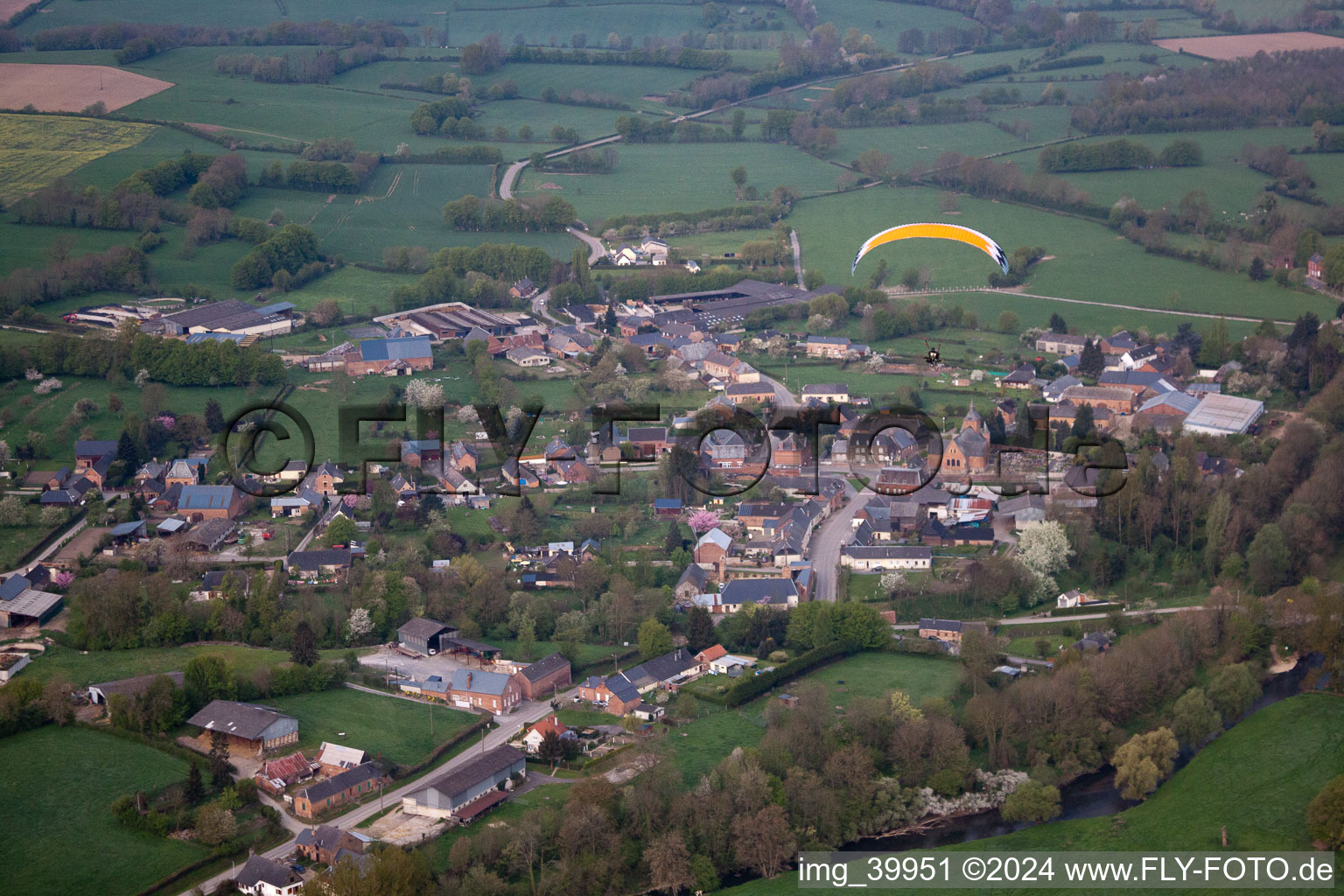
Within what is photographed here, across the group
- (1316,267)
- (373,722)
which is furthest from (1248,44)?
(373,722)

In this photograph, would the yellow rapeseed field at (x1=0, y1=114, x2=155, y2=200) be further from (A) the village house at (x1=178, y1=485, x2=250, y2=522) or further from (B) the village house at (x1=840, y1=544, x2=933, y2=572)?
(B) the village house at (x1=840, y1=544, x2=933, y2=572)

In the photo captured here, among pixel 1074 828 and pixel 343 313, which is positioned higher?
pixel 343 313

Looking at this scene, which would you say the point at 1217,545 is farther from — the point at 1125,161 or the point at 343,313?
the point at 1125,161

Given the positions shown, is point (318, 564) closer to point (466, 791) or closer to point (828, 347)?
point (466, 791)

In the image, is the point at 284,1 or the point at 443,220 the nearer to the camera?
the point at 443,220

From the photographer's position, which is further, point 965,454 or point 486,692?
A: point 965,454

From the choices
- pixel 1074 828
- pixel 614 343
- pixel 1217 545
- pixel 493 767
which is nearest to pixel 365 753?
pixel 493 767

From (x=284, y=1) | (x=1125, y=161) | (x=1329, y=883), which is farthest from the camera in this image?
(x=284, y=1)
